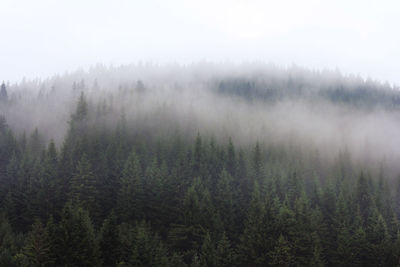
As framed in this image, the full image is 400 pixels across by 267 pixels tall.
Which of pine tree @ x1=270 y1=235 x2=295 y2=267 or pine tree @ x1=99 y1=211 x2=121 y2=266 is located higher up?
pine tree @ x1=99 y1=211 x2=121 y2=266

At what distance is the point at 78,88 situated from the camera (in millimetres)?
184375

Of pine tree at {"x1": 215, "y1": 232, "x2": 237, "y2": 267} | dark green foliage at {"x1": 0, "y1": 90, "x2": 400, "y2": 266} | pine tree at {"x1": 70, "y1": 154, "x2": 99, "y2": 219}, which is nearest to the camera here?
dark green foliage at {"x1": 0, "y1": 90, "x2": 400, "y2": 266}

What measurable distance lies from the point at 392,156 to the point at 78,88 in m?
166

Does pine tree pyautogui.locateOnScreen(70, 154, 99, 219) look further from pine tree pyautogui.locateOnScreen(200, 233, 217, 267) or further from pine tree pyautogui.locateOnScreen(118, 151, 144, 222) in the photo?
pine tree pyautogui.locateOnScreen(200, 233, 217, 267)

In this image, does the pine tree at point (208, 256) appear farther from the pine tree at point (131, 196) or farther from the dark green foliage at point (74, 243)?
the pine tree at point (131, 196)

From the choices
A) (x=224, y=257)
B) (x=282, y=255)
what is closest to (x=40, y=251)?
(x=224, y=257)

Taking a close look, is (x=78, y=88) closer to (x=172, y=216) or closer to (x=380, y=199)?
(x=172, y=216)

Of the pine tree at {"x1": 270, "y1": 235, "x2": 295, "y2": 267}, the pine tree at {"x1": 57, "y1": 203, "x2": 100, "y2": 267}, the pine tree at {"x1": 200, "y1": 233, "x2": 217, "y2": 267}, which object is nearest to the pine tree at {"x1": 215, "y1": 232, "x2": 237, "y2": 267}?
the pine tree at {"x1": 200, "y1": 233, "x2": 217, "y2": 267}

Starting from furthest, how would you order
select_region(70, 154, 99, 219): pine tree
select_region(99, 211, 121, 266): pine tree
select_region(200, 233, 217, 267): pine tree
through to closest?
1. select_region(70, 154, 99, 219): pine tree
2. select_region(200, 233, 217, 267): pine tree
3. select_region(99, 211, 121, 266): pine tree

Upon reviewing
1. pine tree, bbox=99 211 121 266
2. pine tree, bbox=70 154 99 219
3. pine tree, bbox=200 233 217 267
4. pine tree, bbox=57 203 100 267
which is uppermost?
pine tree, bbox=57 203 100 267

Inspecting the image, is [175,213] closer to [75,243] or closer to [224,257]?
[224,257]

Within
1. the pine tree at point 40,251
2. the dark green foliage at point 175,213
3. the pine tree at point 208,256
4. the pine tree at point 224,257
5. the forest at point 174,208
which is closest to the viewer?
the pine tree at point 40,251

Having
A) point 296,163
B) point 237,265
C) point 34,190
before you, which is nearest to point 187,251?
point 237,265

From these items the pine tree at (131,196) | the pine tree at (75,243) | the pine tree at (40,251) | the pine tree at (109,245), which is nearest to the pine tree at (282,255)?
the pine tree at (109,245)
